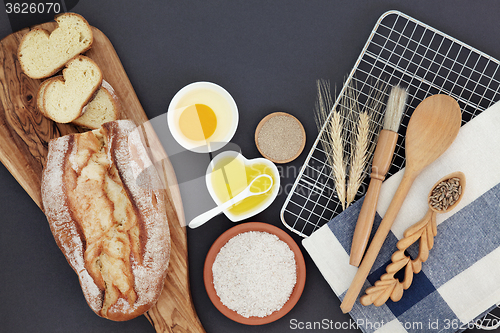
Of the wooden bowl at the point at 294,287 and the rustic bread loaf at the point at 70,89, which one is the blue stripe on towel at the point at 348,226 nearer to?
the wooden bowl at the point at 294,287

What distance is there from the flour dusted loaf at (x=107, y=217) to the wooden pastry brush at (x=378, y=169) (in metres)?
0.86

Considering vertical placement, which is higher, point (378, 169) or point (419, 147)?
point (419, 147)

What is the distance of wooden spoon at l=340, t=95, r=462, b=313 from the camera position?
1.37 meters

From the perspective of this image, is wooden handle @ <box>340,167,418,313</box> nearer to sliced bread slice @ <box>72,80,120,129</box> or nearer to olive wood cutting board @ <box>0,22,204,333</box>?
olive wood cutting board @ <box>0,22,204,333</box>

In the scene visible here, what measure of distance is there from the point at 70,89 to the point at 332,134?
4.06ft

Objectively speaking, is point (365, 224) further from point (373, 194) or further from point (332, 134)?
point (332, 134)

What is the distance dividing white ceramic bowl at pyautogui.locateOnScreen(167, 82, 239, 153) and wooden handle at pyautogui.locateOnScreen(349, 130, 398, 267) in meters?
0.67

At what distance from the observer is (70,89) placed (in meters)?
1.49

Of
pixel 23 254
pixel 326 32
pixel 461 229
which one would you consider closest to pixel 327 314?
pixel 461 229

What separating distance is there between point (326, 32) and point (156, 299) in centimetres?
154

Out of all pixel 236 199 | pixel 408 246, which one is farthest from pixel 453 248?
pixel 236 199

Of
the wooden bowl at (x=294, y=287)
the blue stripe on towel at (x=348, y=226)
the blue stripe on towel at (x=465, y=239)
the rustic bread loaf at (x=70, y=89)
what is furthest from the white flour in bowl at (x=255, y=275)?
the rustic bread loaf at (x=70, y=89)

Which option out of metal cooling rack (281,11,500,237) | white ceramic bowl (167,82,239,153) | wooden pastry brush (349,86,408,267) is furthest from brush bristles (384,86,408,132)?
white ceramic bowl (167,82,239,153)

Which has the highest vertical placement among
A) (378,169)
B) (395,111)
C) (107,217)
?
(395,111)
